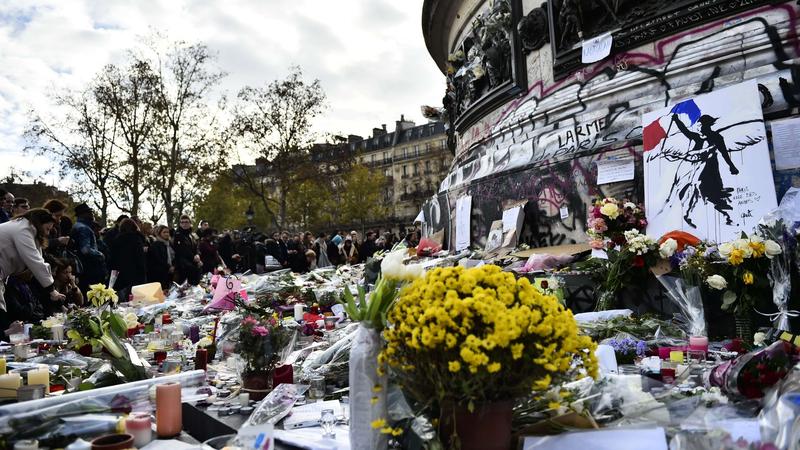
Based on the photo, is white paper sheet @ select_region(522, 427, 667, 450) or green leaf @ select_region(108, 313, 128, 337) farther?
green leaf @ select_region(108, 313, 128, 337)

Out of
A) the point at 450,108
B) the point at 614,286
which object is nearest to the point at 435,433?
the point at 614,286

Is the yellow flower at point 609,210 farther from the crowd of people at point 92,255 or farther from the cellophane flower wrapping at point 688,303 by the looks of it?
the crowd of people at point 92,255

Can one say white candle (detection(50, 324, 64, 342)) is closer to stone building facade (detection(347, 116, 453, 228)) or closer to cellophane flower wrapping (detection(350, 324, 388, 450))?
cellophane flower wrapping (detection(350, 324, 388, 450))

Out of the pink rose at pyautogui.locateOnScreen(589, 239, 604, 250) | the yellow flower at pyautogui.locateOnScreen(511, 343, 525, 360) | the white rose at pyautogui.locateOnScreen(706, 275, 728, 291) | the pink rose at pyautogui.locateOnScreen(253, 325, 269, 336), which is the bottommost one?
the pink rose at pyautogui.locateOnScreen(253, 325, 269, 336)

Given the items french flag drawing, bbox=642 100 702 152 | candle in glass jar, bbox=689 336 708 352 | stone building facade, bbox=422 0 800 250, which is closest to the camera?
candle in glass jar, bbox=689 336 708 352

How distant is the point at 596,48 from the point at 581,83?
1.61ft

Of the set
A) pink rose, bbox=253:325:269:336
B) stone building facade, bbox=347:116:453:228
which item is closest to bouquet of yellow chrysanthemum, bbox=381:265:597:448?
pink rose, bbox=253:325:269:336

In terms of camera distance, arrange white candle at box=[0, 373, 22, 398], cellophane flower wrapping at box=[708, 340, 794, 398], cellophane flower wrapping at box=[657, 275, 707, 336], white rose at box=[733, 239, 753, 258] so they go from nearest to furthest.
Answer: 1. cellophane flower wrapping at box=[708, 340, 794, 398]
2. white candle at box=[0, 373, 22, 398]
3. white rose at box=[733, 239, 753, 258]
4. cellophane flower wrapping at box=[657, 275, 707, 336]

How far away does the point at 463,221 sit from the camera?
34.2ft

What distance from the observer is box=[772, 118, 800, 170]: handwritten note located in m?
5.75

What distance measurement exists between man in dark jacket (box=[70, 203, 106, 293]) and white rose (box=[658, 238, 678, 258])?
26.8 ft

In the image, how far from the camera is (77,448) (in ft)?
7.38

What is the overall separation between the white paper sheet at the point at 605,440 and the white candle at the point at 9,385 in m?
2.72

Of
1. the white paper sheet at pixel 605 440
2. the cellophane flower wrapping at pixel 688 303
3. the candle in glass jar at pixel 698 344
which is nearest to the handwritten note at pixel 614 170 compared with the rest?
the cellophane flower wrapping at pixel 688 303
